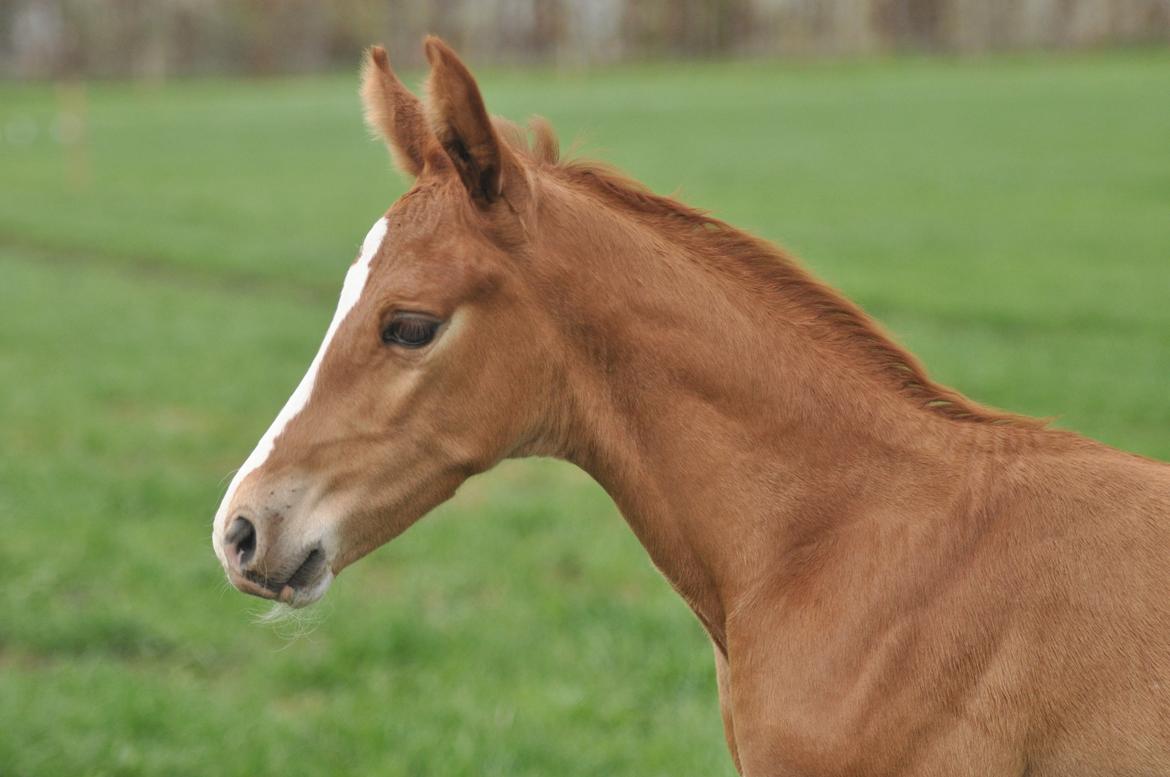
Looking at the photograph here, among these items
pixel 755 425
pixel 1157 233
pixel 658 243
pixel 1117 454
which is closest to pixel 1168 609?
pixel 1117 454

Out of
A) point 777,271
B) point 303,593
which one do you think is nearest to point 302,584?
point 303,593

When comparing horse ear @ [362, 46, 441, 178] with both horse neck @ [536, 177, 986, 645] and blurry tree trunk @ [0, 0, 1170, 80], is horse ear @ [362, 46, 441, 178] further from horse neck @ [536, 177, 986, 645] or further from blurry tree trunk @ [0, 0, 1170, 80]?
blurry tree trunk @ [0, 0, 1170, 80]

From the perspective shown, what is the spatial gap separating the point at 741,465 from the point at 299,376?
7189mm

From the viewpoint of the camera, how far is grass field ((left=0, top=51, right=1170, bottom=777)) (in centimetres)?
473

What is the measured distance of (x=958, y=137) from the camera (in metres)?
25.0

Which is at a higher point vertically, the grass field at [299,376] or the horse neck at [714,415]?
the horse neck at [714,415]

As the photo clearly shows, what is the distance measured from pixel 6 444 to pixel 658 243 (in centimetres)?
633

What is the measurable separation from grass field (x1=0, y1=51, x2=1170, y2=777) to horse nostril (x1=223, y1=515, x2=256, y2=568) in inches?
49.6

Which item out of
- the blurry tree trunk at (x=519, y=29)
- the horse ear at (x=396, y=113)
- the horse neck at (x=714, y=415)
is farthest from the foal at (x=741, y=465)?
the blurry tree trunk at (x=519, y=29)

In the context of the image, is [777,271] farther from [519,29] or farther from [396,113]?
[519,29]

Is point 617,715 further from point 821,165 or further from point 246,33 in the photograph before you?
point 246,33

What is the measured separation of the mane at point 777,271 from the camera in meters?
2.92

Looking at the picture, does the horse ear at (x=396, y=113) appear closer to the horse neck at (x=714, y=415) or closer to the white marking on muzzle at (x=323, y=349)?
the white marking on muzzle at (x=323, y=349)

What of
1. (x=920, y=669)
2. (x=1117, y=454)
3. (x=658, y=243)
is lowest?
(x=920, y=669)
